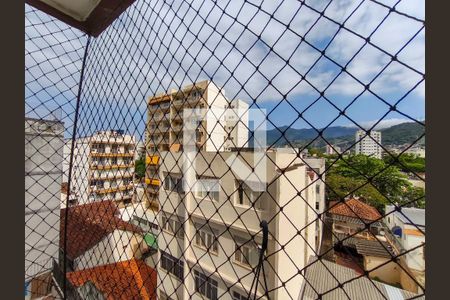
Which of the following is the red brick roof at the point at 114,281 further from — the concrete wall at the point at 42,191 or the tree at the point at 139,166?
the tree at the point at 139,166

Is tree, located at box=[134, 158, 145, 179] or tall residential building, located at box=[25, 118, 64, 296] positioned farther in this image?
tree, located at box=[134, 158, 145, 179]

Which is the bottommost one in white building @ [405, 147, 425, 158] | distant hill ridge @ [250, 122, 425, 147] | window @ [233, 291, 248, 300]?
window @ [233, 291, 248, 300]

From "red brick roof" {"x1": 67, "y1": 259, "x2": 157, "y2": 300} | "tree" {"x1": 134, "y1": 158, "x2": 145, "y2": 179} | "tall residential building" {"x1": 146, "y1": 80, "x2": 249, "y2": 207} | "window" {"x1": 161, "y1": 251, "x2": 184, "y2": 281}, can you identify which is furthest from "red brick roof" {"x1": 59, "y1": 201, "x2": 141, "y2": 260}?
"tree" {"x1": 134, "y1": 158, "x2": 145, "y2": 179}

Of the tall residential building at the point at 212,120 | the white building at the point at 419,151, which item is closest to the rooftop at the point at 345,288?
the tall residential building at the point at 212,120

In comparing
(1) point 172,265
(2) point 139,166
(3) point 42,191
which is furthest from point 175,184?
(2) point 139,166

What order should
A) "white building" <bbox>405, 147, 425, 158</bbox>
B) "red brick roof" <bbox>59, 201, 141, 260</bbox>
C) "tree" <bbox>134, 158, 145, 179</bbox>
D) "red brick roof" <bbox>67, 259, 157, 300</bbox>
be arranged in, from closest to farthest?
"white building" <bbox>405, 147, 425, 158</bbox> → "red brick roof" <bbox>67, 259, 157, 300</bbox> → "red brick roof" <bbox>59, 201, 141, 260</bbox> → "tree" <bbox>134, 158, 145, 179</bbox>

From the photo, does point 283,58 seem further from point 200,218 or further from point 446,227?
point 200,218

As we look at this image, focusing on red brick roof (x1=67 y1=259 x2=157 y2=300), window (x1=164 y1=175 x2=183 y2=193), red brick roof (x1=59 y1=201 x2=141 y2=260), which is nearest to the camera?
window (x1=164 y1=175 x2=183 y2=193)

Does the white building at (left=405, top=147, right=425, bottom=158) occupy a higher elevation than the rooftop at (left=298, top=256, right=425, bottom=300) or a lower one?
higher

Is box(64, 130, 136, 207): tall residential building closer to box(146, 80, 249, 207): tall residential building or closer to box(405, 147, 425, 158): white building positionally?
box(146, 80, 249, 207): tall residential building

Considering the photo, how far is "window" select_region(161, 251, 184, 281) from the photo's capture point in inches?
132

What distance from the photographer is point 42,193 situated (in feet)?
4.22

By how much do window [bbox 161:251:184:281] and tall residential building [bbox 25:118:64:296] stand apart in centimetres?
216

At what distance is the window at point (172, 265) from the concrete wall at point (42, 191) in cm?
217
